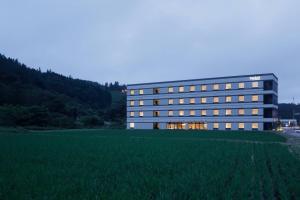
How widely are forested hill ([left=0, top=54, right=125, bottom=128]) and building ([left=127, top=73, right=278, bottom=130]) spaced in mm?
14786

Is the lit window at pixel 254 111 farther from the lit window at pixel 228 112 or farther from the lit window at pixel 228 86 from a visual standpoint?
the lit window at pixel 228 86

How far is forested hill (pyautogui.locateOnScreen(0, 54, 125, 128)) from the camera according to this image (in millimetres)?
64812

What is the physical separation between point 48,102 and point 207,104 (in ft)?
156

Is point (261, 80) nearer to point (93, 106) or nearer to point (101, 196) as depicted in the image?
point (101, 196)

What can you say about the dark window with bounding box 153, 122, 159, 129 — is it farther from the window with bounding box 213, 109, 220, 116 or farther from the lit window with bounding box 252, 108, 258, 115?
the lit window with bounding box 252, 108, 258, 115

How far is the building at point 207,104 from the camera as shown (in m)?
70.2

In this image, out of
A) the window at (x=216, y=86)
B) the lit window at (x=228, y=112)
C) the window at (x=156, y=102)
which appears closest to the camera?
the lit window at (x=228, y=112)

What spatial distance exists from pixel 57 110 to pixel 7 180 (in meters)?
80.5

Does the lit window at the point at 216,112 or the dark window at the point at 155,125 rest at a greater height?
the lit window at the point at 216,112

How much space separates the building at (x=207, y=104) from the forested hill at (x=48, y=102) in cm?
1479

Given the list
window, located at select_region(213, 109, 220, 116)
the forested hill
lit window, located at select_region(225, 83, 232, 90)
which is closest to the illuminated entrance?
window, located at select_region(213, 109, 220, 116)

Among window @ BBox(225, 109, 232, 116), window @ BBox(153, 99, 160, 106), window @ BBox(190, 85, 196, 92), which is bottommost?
window @ BBox(225, 109, 232, 116)

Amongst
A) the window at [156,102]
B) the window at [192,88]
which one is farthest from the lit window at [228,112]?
the window at [156,102]

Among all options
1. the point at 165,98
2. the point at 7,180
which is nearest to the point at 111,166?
the point at 7,180
